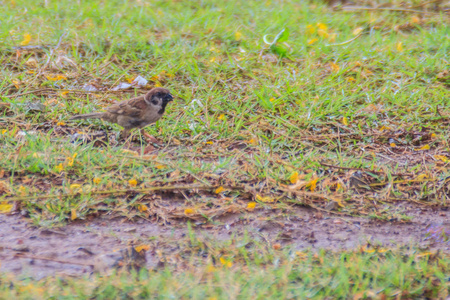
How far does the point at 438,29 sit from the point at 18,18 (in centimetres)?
609

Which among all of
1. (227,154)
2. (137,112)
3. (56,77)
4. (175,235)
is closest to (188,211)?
(175,235)

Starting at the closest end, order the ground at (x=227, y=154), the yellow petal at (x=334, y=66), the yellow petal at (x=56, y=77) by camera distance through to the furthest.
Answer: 1. the ground at (x=227, y=154)
2. the yellow petal at (x=56, y=77)
3. the yellow petal at (x=334, y=66)

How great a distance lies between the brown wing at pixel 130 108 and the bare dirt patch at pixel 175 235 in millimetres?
1459

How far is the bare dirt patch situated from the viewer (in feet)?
10.6

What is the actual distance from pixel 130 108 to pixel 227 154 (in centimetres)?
108

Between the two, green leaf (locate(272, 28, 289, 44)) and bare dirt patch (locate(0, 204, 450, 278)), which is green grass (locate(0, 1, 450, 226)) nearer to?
green leaf (locate(272, 28, 289, 44))

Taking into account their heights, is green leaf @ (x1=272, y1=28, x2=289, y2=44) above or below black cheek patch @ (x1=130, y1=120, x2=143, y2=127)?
above

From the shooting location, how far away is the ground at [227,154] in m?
3.16

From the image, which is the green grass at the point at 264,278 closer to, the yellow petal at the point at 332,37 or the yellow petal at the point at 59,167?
the yellow petal at the point at 59,167

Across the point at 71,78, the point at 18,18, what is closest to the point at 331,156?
the point at 71,78

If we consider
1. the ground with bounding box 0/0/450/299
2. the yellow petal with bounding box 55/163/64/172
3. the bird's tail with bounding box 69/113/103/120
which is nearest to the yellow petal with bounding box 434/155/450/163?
the ground with bounding box 0/0/450/299

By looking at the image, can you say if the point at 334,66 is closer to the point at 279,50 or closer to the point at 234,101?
the point at 279,50

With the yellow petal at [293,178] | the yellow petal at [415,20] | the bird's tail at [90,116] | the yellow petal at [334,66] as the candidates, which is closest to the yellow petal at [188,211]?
the yellow petal at [293,178]

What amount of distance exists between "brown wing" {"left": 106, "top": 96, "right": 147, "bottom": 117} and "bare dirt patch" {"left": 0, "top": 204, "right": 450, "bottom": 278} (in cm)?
146
